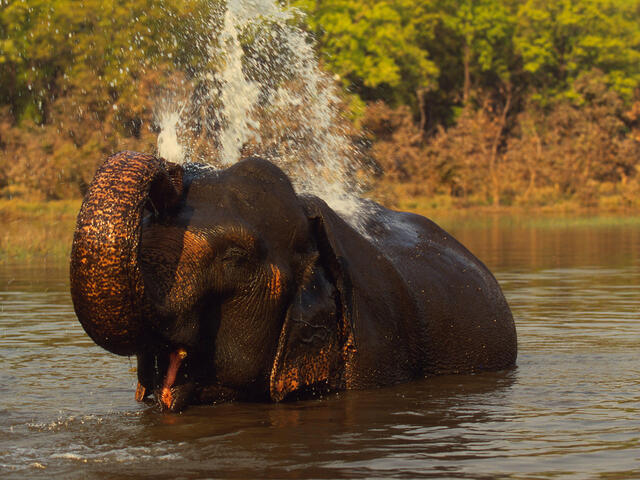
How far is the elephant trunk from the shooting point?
522 centimetres

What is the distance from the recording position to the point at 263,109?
23.6 m

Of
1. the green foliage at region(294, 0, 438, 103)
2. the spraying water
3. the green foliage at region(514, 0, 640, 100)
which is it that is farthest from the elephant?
the green foliage at region(514, 0, 640, 100)

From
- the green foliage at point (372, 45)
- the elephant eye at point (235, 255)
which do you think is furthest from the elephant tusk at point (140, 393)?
the green foliage at point (372, 45)

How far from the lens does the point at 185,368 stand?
6.21 m

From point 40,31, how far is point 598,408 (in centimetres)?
3694

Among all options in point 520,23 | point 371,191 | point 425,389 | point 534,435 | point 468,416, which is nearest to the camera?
point 534,435

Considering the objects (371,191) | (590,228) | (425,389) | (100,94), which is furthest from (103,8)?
(425,389)

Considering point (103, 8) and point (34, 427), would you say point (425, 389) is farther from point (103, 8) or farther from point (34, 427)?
point (103, 8)

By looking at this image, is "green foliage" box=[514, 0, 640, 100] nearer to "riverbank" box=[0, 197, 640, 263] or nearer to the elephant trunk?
"riverbank" box=[0, 197, 640, 263]

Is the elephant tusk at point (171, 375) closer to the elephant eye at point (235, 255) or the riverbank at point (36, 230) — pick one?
the elephant eye at point (235, 255)

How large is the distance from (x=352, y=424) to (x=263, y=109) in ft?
58.3

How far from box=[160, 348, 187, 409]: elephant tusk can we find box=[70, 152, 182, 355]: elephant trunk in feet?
1.53

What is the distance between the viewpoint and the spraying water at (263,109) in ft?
35.9

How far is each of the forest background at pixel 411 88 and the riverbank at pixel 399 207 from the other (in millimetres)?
859
